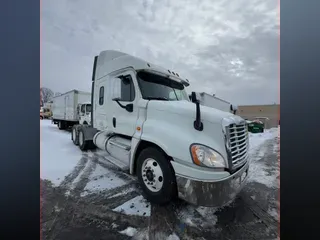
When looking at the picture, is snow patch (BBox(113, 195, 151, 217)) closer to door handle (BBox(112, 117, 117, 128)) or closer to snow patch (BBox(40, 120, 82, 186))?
snow patch (BBox(40, 120, 82, 186))

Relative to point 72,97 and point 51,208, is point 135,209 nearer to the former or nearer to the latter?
point 51,208

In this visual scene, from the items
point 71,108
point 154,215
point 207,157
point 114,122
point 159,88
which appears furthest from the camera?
point 71,108

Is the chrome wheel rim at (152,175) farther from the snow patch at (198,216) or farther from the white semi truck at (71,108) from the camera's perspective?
the white semi truck at (71,108)

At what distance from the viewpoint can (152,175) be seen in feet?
5.42

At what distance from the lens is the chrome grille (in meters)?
1.41

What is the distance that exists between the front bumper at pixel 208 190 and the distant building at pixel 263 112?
678 mm

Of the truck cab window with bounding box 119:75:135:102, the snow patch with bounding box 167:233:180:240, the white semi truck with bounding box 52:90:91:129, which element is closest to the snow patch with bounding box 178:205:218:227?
the snow patch with bounding box 167:233:180:240

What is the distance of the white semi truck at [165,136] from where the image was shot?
1354mm

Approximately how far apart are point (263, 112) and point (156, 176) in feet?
4.40

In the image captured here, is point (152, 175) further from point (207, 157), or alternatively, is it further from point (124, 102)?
point (124, 102)

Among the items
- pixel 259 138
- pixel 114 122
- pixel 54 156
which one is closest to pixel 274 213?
pixel 259 138

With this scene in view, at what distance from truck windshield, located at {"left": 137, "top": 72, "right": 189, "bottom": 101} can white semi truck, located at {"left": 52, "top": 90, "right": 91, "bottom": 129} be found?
919 mm

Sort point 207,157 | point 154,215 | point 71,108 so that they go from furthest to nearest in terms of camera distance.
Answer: point 71,108 < point 154,215 < point 207,157
